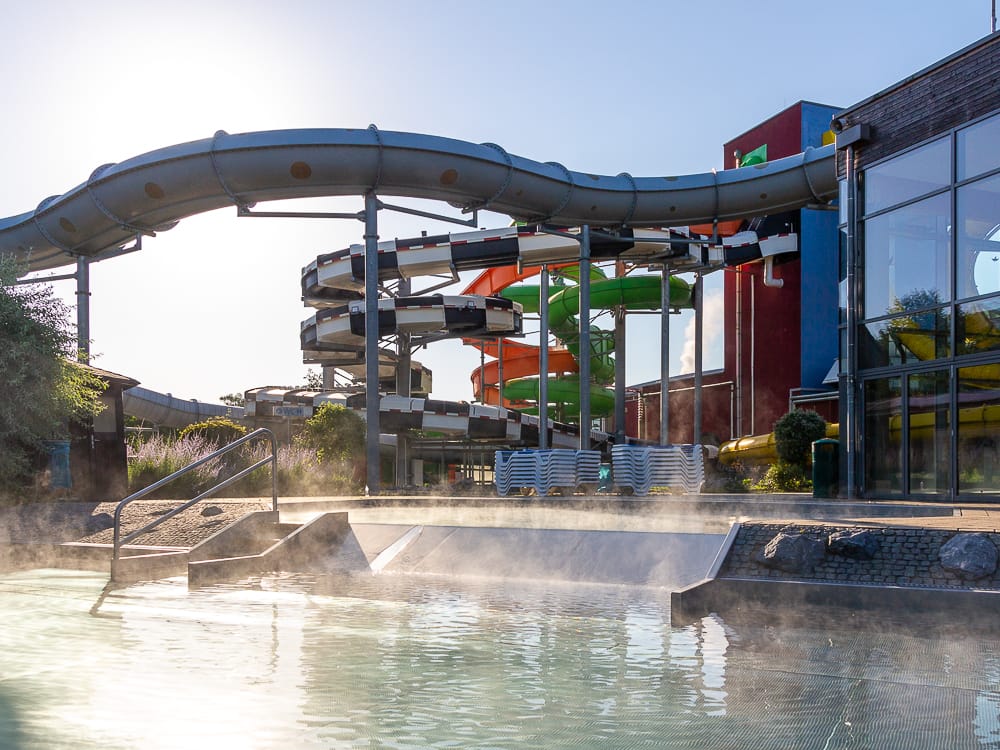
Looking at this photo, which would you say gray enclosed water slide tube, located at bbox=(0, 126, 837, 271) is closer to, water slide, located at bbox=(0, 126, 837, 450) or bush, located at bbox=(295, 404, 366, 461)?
water slide, located at bbox=(0, 126, 837, 450)

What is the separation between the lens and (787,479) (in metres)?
20.4

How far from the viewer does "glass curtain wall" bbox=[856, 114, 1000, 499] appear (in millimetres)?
12688

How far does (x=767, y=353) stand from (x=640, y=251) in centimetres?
995

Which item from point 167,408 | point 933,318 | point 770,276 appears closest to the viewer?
point 933,318

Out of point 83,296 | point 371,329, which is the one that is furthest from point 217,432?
point 371,329

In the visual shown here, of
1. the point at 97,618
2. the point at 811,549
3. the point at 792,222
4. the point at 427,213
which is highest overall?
the point at 792,222

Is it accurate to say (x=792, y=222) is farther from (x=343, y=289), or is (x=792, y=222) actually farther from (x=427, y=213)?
(x=427, y=213)

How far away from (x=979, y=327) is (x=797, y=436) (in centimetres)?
836

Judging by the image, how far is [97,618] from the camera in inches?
273

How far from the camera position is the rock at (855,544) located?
23.6 ft

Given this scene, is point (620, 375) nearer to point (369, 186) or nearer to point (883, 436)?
point (369, 186)

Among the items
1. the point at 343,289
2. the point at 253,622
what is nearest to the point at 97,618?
the point at 253,622

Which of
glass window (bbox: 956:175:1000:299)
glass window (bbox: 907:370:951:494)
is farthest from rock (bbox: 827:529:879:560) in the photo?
glass window (bbox: 956:175:1000:299)

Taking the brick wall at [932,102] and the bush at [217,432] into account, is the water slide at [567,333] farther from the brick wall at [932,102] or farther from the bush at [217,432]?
the brick wall at [932,102]
